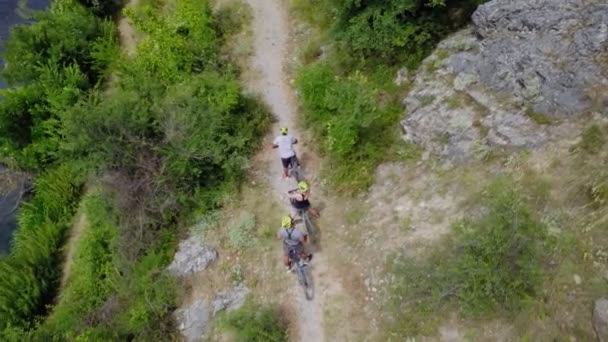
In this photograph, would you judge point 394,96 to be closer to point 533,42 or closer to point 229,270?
point 533,42

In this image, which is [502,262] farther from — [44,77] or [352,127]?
[44,77]

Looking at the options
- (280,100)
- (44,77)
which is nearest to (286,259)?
(280,100)

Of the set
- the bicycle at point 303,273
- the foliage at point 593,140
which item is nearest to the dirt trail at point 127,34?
the bicycle at point 303,273

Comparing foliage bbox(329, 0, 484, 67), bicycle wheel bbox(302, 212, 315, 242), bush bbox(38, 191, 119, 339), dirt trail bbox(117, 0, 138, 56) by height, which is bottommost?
bush bbox(38, 191, 119, 339)

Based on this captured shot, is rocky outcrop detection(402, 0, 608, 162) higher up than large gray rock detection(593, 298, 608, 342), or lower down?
higher up

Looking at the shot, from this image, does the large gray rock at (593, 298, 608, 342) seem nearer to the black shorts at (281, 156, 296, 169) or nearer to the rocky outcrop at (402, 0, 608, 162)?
the rocky outcrop at (402, 0, 608, 162)

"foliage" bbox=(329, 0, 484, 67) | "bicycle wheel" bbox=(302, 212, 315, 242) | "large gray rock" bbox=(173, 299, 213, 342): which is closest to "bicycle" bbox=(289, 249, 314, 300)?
"bicycle wheel" bbox=(302, 212, 315, 242)

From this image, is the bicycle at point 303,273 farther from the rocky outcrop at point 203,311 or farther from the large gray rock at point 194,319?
the large gray rock at point 194,319

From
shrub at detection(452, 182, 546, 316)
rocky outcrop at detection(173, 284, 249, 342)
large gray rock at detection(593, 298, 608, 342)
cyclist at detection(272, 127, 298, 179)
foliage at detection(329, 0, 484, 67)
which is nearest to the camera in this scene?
large gray rock at detection(593, 298, 608, 342)
